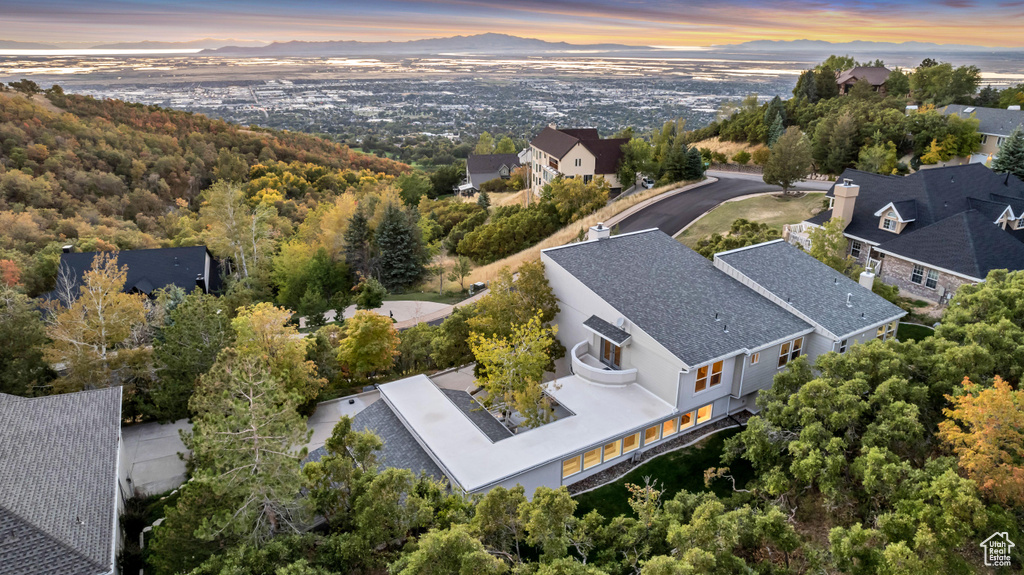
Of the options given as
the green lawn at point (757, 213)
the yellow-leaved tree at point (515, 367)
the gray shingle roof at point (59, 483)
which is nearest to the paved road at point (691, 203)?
the green lawn at point (757, 213)

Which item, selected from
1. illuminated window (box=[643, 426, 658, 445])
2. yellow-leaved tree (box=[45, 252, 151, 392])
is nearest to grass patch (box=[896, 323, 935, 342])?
illuminated window (box=[643, 426, 658, 445])

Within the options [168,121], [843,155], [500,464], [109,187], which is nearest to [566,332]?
[500,464]

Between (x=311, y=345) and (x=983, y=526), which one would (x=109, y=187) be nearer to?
(x=311, y=345)

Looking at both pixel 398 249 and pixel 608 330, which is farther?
pixel 398 249

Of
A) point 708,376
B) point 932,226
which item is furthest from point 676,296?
point 932,226

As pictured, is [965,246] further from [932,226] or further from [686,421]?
[686,421]

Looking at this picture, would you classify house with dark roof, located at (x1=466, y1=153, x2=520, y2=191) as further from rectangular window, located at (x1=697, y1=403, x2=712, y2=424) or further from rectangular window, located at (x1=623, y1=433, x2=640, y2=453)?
rectangular window, located at (x1=623, y1=433, x2=640, y2=453)

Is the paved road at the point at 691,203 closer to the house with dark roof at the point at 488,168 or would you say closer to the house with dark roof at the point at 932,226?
the house with dark roof at the point at 932,226
